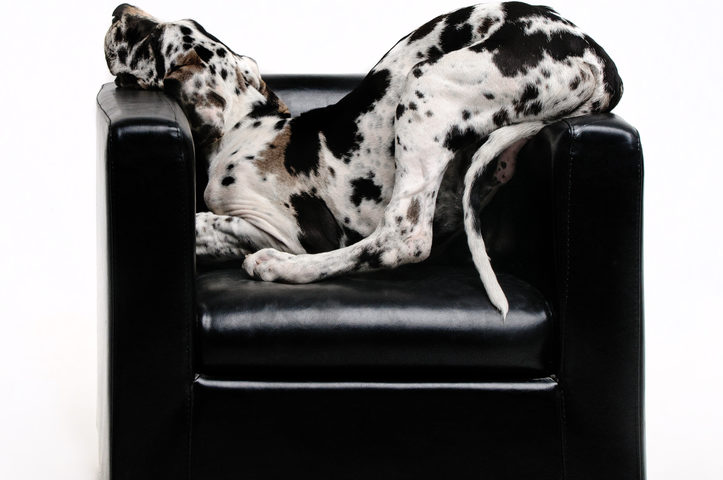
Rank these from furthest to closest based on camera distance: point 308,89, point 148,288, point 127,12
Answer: point 308,89
point 127,12
point 148,288

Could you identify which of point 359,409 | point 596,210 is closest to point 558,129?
point 596,210

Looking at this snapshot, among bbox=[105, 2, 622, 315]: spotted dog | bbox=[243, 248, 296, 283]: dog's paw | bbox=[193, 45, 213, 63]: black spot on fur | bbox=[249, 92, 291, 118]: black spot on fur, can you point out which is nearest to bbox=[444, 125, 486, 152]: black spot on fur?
bbox=[105, 2, 622, 315]: spotted dog

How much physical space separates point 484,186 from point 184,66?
86 centimetres

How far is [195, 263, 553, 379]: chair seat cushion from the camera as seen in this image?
2426mm

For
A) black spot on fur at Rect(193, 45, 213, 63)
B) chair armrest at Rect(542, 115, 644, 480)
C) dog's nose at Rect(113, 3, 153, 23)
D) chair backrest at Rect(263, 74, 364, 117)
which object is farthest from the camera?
chair backrest at Rect(263, 74, 364, 117)

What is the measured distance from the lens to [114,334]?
2.40 metres

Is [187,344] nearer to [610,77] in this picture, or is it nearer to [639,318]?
[639,318]

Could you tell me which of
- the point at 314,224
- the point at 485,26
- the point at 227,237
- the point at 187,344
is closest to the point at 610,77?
the point at 485,26

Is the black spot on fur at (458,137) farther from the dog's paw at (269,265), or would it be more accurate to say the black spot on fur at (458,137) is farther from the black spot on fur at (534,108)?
the dog's paw at (269,265)

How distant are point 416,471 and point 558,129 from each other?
828 millimetres

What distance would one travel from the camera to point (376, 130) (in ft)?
9.43

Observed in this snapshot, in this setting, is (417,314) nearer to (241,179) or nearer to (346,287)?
(346,287)

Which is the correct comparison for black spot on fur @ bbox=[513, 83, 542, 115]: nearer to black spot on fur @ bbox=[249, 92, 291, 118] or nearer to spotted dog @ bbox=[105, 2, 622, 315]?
spotted dog @ bbox=[105, 2, 622, 315]

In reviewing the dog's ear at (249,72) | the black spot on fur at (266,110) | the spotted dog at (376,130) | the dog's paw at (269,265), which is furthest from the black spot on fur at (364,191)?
the dog's ear at (249,72)
